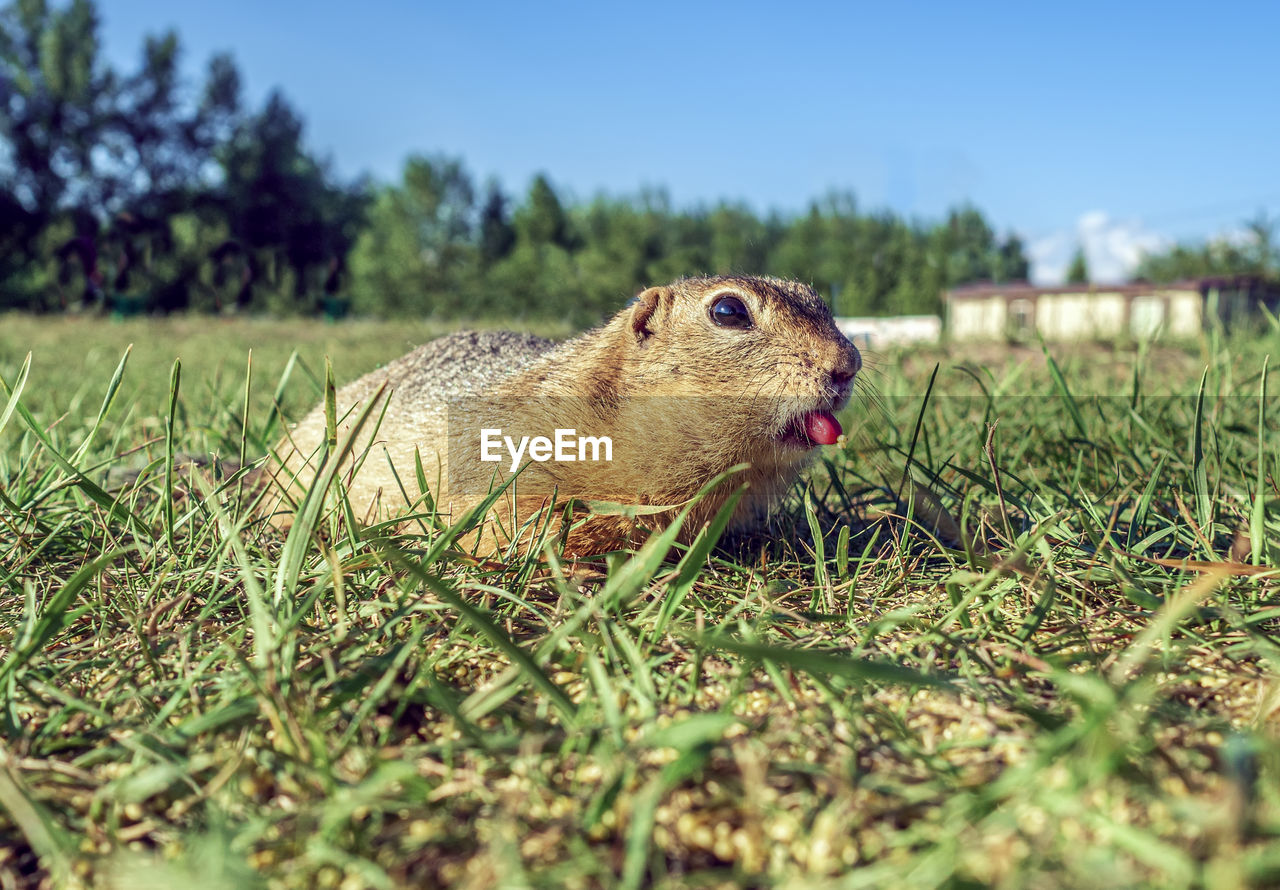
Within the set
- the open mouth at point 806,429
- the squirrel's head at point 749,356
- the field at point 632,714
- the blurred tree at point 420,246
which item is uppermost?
the blurred tree at point 420,246

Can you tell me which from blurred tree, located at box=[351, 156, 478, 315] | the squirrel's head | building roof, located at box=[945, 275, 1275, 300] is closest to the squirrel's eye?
the squirrel's head

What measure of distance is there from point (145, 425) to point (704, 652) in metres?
3.60

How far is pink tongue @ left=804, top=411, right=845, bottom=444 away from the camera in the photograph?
2.31 metres

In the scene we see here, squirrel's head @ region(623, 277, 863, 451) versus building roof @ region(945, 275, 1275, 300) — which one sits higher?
building roof @ region(945, 275, 1275, 300)

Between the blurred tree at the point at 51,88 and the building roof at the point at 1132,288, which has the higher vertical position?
the blurred tree at the point at 51,88

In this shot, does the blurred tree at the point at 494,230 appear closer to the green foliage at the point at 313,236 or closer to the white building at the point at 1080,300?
the green foliage at the point at 313,236

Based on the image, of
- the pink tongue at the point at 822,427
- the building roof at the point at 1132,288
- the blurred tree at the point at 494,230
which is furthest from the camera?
the blurred tree at the point at 494,230

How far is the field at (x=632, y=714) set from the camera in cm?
105

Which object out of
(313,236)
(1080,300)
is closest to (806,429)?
(313,236)

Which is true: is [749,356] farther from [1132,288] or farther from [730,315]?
[1132,288]

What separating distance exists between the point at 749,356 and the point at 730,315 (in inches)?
7.3

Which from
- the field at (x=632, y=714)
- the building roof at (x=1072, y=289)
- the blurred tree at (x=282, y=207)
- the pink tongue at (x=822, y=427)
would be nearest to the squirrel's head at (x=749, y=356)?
the pink tongue at (x=822, y=427)

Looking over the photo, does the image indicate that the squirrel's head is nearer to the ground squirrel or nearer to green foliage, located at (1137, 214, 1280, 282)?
the ground squirrel

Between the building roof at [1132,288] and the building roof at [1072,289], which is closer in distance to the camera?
the building roof at [1132,288]
